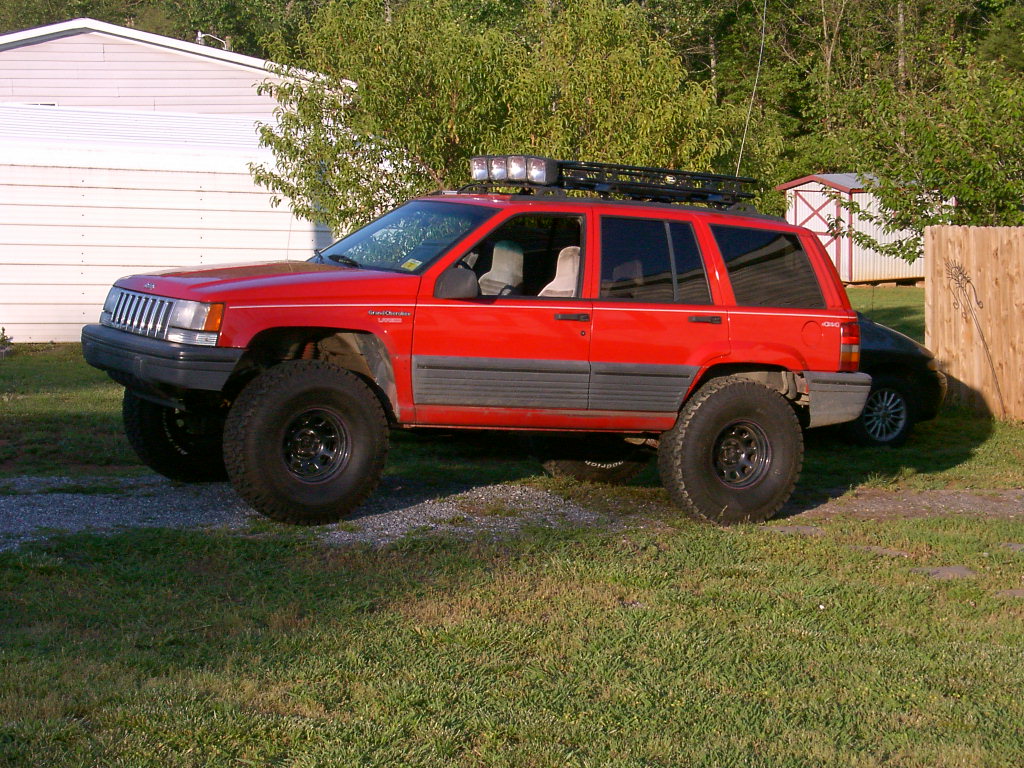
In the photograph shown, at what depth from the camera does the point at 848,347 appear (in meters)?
8.23

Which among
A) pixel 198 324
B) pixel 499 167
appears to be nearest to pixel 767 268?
pixel 499 167

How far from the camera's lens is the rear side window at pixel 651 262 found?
25.6 ft

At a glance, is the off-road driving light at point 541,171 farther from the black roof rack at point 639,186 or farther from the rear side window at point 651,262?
the rear side window at point 651,262

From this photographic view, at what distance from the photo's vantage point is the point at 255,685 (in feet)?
15.0

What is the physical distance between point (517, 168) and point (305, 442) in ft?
7.45

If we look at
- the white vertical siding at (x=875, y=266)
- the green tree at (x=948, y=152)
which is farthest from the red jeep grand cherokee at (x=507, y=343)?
the white vertical siding at (x=875, y=266)

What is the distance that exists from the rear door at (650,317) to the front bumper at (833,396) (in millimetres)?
667

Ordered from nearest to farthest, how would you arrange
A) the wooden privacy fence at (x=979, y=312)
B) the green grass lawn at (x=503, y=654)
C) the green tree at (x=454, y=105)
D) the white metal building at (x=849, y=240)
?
1. the green grass lawn at (x=503, y=654)
2. the wooden privacy fence at (x=979, y=312)
3. the green tree at (x=454, y=105)
4. the white metal building at (x=849, y=240)

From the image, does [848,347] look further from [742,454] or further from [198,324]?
[198,324]

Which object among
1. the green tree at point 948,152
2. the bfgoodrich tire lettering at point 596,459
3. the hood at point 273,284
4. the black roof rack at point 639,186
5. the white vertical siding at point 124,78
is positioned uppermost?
the white vertical siding at point 124,78

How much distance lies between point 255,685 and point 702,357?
13.5 feet

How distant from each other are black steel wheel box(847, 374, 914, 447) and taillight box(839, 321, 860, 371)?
3.51m

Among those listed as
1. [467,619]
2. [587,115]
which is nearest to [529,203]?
[467,619]

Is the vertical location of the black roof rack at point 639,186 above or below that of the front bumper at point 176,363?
above
